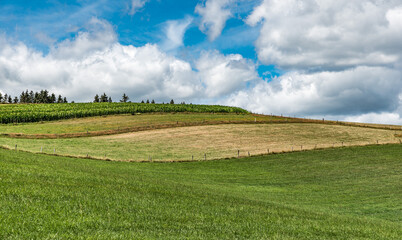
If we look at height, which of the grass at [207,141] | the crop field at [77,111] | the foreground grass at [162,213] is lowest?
the foreground grass at [162,213]

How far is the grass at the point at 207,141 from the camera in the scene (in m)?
50.8

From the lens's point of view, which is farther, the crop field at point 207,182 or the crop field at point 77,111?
the crop field at point 77,111

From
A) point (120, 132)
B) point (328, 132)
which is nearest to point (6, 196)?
point (120, 132)

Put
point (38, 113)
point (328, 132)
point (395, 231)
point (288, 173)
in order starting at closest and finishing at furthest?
point (395, 231)
point (288, 173)
point (328, 132)
point (38, 113)

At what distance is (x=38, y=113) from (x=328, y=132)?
294 ft

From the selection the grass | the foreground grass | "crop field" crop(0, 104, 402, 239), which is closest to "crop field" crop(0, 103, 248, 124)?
"crop field" crop(0, 104, 402, 239)

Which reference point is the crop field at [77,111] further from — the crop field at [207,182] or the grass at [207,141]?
the grass at [207,141]

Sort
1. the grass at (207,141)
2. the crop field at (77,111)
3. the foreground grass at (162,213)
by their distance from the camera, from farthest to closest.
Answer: the crop field at (77,111) < the grass at (207,141) < the foreground grass at (162,213)

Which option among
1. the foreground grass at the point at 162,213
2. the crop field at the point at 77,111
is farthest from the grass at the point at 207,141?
the crop field at the point at 77,111

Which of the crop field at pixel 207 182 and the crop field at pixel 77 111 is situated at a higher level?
the crop field at pixel 77 111

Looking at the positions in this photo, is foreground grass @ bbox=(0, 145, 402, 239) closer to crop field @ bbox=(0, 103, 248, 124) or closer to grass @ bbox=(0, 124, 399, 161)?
grass @ bbox=(0, 124, 399, 161)

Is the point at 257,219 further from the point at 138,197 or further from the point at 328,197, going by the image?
the point at 328,197

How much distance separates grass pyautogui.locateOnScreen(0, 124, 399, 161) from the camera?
50.8 m

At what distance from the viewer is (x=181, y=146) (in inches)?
2254
